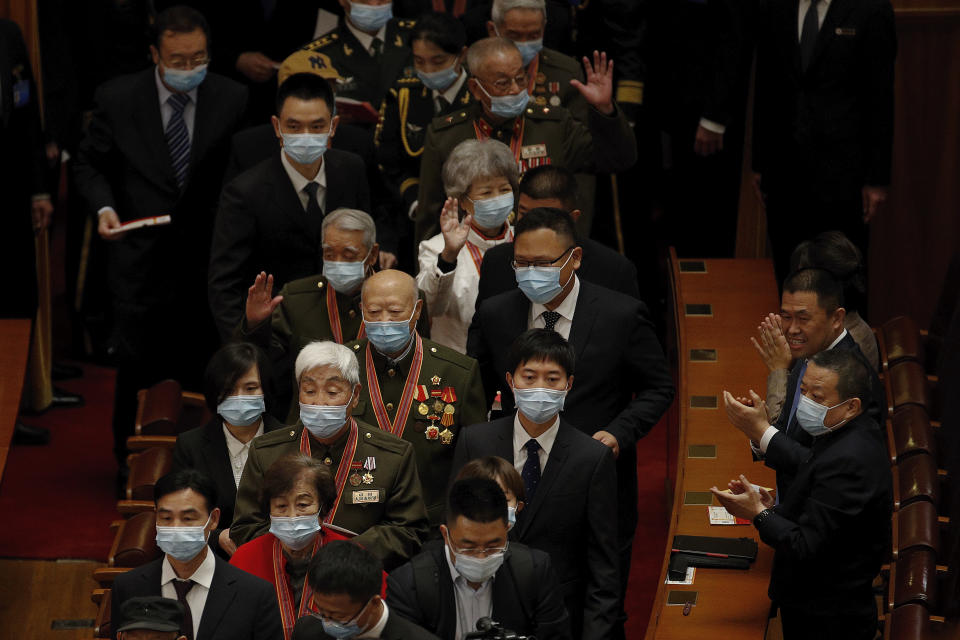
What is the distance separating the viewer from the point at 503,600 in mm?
4680

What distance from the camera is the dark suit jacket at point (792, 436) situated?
5039mm

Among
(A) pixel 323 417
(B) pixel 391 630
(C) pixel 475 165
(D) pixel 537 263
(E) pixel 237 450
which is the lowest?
(B) pixel 391 630

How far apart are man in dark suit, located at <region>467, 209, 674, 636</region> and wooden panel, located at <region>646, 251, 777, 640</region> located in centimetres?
30

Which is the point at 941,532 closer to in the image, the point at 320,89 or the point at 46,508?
the point at 320,89

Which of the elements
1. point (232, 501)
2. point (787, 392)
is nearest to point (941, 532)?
point (787, 392)

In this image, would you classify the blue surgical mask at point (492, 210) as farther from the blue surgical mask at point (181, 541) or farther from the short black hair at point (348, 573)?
the short black hair at point (348, 573)

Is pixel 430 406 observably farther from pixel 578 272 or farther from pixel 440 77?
pixel 440 77

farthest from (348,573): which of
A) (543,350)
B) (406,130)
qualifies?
(406,130)

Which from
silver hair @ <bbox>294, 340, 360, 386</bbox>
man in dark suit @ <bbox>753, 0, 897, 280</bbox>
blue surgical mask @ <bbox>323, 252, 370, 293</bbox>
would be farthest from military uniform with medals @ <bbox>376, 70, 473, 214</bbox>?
silver hair @ <bbox>294, 340, 360, 386</bbox>

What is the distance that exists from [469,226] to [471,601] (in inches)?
68.6

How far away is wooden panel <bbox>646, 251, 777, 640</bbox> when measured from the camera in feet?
16.6

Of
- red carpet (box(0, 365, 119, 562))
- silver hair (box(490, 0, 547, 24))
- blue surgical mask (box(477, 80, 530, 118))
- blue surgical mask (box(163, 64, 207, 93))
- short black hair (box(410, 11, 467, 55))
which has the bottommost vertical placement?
red carpet (box(0, 365, 119, 562))

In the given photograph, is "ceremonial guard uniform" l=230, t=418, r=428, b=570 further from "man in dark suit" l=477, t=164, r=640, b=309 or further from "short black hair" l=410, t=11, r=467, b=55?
"short black hair" l=410, t=11, r=467, b=55

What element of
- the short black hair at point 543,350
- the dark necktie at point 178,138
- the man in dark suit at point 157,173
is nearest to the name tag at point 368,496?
the short black hair at point 543,350
